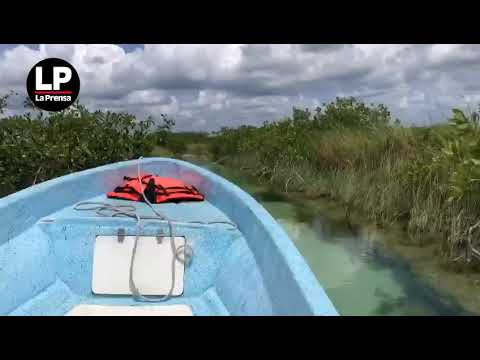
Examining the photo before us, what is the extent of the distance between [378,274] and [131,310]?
9.23 ft

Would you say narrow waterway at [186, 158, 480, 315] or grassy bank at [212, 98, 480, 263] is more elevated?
grassy bank at [212, 98, 480, 263]

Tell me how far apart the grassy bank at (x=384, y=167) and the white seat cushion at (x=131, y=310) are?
257 cm

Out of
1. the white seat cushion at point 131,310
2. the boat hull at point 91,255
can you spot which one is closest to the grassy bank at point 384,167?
the boat hull at point 91,255

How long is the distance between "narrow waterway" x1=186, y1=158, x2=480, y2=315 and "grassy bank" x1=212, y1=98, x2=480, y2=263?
0.98ft

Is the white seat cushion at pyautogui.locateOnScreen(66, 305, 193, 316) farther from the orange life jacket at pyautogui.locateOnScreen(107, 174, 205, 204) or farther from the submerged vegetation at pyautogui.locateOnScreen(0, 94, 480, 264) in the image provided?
the submerged vegetation at pyautogui.locateOnScreen(0, 94, 480, 264)

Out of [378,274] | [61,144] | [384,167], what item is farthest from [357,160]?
[61,144]

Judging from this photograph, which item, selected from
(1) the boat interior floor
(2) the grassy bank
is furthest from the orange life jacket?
(2) the grassy bank

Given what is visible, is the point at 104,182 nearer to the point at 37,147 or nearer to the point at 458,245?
the point at 37,147

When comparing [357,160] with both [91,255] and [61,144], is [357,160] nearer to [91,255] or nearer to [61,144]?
[61,144]

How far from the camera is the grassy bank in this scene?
13.3 ft

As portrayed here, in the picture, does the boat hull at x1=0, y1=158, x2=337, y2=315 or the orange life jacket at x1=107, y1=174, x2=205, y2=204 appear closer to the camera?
the boat hull at x1=0, y1=158, x2=337, y2=315

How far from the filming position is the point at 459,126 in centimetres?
369

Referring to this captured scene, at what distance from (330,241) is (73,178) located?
134 inches

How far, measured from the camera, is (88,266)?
2.53m
